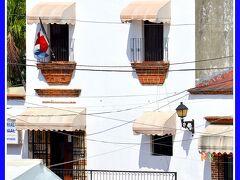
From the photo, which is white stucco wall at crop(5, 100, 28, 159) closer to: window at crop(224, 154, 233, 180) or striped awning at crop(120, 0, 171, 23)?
striped awning at crop(120, 0, 171, 23)

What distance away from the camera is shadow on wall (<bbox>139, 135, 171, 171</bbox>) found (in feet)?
70.9

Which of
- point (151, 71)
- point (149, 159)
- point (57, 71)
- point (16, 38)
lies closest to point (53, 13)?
point (57, 71)

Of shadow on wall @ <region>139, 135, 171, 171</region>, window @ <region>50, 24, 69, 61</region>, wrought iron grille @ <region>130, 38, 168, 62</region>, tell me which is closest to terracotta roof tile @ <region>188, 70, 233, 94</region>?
wrought iron grille @ <region>130, 38, 168, 62</region>

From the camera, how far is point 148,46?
2183 centimetres

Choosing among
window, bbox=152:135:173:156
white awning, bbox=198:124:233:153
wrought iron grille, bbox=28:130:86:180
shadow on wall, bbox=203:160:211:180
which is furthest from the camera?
wrought iron grille, bbox=28:130:86:180

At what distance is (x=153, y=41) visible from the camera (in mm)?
21781

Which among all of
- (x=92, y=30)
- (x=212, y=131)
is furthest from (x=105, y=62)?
(x=212, y=131)

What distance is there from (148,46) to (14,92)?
450 cm

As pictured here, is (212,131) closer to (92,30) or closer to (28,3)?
(92,30)

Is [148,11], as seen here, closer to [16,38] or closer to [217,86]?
[217,86]

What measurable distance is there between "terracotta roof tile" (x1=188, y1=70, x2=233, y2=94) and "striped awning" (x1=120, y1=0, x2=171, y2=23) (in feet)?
6.62

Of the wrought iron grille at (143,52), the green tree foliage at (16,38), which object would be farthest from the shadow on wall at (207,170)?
the green tree foliage at (16,38)

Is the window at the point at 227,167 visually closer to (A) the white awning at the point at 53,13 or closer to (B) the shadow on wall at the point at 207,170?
(B) the shadow on wall at the point at 207,170

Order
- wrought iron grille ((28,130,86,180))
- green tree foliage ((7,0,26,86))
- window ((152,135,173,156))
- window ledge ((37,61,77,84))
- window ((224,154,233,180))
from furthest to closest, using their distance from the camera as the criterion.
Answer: green tree foliage ((7,0,26,86)), wrought iron grille ((28,130,86,180)), window ledge ((37,61,77,84)), window ((152,135,173,156)), window ((224,154,233,180))
